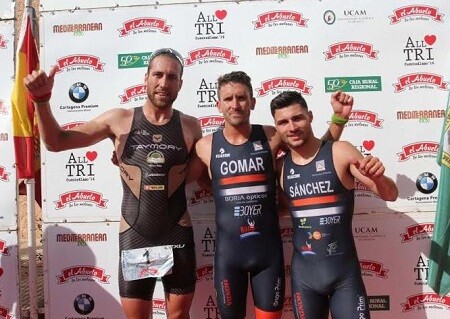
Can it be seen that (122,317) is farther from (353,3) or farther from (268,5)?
(353,3)

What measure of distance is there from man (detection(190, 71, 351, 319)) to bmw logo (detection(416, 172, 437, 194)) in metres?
1.07

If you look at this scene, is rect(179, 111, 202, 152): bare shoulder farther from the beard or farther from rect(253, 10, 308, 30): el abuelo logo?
rect(253, 10, 308, 30): el abuelo logo

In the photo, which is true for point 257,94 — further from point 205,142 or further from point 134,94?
point 134,94

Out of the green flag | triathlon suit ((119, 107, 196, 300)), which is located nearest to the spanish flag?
triathlon suit ((119, 107, 196, 300))

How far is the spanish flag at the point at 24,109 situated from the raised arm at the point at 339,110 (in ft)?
7.76

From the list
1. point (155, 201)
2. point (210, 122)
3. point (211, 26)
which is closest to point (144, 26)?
point (211, 26)

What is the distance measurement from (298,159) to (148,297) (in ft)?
4.56

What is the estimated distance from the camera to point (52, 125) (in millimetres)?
3023

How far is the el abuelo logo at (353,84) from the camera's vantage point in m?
3.87

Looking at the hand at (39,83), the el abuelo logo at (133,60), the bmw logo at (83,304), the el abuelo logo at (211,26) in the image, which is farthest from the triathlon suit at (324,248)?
the bmw logo at (83,304)

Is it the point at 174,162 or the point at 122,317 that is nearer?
the point at 174,162

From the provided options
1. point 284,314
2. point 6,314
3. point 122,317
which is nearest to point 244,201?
point 284,314

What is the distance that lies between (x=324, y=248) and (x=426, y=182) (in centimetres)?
145

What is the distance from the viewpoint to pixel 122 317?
13.1 feet
